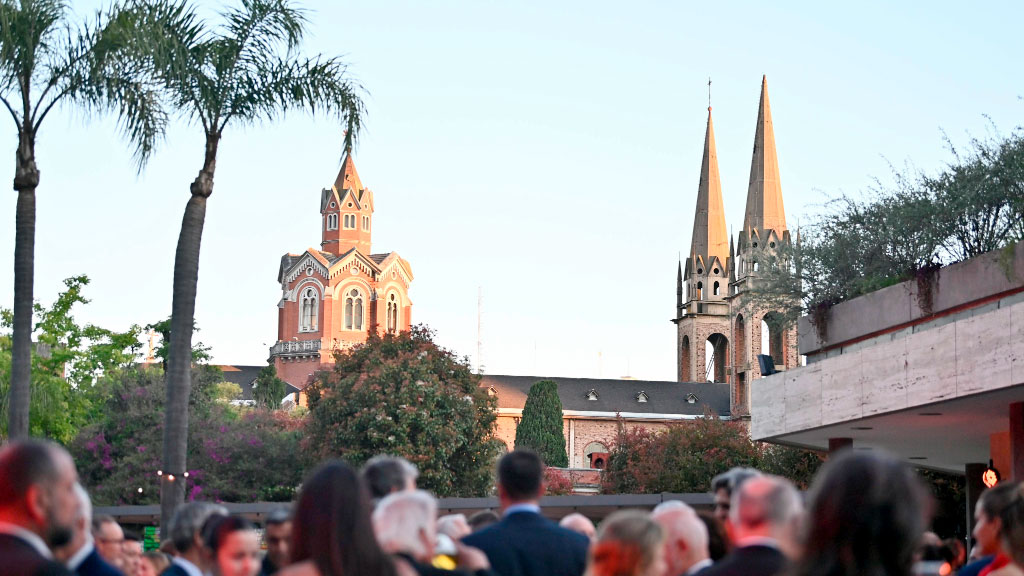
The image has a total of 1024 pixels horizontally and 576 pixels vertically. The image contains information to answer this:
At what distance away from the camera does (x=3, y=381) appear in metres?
42.0

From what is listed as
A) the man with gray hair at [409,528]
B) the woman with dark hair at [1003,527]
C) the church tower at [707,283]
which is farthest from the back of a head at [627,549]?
the church tower at [707,283]

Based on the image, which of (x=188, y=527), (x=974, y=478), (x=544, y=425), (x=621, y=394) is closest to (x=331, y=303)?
(x=621, y=394)

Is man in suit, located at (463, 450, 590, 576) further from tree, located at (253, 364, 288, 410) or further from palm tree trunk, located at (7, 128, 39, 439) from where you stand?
tree, located at (253, 364, 288, 410)

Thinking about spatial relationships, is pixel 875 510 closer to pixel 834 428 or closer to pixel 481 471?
pixel 834 428

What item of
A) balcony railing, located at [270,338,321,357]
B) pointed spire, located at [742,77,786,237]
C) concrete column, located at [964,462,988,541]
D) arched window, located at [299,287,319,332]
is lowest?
concrete column, located at [964,462,988,541]

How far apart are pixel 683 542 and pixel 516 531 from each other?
987 millimetres

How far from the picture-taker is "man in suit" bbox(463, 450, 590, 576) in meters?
6.94

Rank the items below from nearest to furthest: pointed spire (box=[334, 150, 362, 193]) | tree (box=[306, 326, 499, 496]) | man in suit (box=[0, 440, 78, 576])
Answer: man in suit (box=[0, 440, 78, 576]) < tree (box=[306, 326, 499, 496]) < pointed spire (box=[334, 150, 362, 193])

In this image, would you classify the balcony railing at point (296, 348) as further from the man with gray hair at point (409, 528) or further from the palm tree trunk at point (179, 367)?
the man with gray hair at point (409, 528)

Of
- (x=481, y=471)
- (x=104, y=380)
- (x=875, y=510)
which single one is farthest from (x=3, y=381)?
(x=875, y=510)

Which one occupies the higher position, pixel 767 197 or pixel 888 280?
pixel 767 197

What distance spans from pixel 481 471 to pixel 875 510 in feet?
167

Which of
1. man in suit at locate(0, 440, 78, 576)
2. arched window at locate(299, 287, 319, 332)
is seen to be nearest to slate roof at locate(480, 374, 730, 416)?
arched window at locate(299, 287, 319, 332)

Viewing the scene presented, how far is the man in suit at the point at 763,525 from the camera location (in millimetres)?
5059
